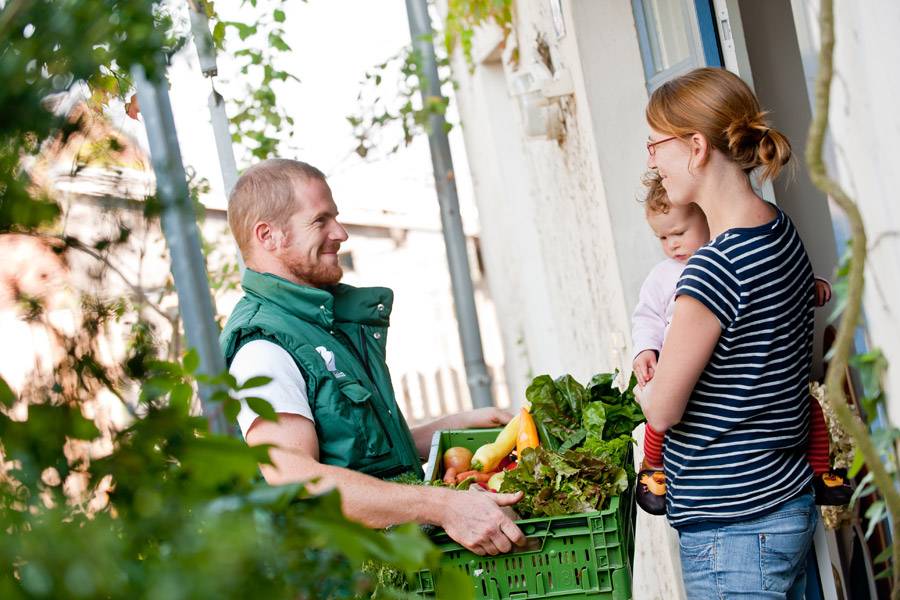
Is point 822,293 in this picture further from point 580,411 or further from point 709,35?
point 709,35

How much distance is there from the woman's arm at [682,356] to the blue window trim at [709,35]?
194 cm

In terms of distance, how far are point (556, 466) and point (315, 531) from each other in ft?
5.09

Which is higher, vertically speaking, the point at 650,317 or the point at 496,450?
the point at 650,317

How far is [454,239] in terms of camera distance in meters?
7.31

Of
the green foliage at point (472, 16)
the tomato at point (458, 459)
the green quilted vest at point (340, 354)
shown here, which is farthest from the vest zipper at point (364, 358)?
the green foliage at point (472, 16)

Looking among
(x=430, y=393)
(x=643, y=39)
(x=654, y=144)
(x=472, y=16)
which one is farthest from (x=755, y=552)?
(x=430, y=393)

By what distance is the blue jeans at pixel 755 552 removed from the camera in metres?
2.40

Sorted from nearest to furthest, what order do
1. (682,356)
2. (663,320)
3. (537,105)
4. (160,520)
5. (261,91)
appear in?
(160,520) → (682,356) → (663,320) → (537,105) → (261,91)

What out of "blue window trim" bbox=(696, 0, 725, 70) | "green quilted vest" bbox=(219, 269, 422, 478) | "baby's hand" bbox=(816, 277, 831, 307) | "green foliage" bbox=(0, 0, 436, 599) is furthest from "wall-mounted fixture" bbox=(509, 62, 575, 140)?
"green foliage" bbox=(0, 0, 436, 599)

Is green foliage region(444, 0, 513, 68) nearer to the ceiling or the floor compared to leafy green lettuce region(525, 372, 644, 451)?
nearer to the ceiling

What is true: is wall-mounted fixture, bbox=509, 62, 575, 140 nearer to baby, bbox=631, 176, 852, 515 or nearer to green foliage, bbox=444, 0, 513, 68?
green foliage, bbox=444, 0, 513, 68

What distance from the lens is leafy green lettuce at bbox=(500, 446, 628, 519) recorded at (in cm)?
240

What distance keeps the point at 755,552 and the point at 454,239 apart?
16.5 feet

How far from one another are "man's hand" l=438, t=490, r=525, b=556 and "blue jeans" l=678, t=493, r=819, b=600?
435 millimetres
